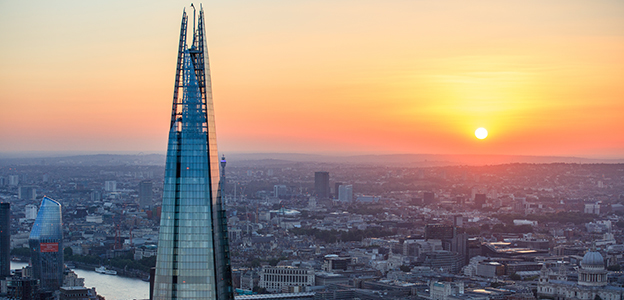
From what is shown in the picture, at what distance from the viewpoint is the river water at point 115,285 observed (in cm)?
5490

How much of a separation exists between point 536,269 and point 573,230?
30.6 meters

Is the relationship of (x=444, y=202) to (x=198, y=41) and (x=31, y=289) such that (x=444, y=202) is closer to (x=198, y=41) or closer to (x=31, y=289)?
(x=31, y=289)

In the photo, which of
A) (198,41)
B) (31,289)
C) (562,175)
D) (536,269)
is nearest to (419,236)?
(536,269)

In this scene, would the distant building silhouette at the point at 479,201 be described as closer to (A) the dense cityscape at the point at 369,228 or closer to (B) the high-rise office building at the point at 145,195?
(A) the dense cityscape at the point at 369,228

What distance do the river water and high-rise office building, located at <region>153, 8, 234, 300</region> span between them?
31759 millimetres

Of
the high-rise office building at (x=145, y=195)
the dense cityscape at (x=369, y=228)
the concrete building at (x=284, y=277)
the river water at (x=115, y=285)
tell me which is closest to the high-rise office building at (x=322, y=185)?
the dense cityscape at (x=369, y=228)

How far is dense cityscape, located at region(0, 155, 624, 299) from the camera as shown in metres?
58.0

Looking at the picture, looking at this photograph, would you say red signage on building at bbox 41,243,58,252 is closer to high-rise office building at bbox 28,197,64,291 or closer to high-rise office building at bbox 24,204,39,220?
high-rise office building at bbox 28,197,64,291

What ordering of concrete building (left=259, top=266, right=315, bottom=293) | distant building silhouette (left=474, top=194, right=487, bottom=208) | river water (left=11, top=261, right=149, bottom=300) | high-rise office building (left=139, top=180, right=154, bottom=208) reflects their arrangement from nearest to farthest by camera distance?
river water (left=11, top=261, right=149, bottom=300)
concrete building (left=259, top=266, right=315, bottom=293)
high-rise office building (left=139, top=180, right=154, bottom=208)
distant building silhouette (left=474, top=194, right=487, bottom=208)

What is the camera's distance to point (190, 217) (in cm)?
2225

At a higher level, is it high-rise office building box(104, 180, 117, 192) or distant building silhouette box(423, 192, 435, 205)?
high-rise office building box(104, 180, 117, 192)

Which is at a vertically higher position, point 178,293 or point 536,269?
point 178,293

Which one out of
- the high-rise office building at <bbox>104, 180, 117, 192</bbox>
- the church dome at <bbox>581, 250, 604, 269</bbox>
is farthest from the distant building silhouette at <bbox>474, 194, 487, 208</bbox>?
the church dome at <bbox>581, 250, 604, 269</bbox>

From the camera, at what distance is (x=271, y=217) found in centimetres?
11862
